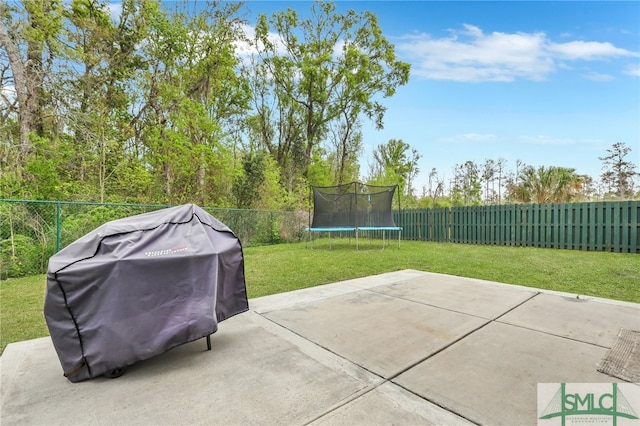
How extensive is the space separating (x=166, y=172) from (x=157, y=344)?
8.73 meters

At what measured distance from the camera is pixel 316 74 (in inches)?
650

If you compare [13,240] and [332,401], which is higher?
[13,240]

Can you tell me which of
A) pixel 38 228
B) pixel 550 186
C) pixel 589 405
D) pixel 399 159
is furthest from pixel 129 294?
pixel 399 159

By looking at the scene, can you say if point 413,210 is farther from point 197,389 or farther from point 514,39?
point 197,389

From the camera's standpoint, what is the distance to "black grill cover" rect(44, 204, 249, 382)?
1.55 metres

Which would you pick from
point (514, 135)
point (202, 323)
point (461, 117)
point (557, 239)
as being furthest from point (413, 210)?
point (202, 323)

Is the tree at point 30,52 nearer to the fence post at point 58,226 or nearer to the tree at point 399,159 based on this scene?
the fence post at point 58,226

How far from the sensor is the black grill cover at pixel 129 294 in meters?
1.55

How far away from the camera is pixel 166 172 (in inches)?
363

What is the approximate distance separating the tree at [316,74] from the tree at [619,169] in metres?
10.7

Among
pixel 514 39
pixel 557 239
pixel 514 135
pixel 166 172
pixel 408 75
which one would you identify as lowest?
pixel 557 239

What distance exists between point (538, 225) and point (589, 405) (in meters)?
7.98

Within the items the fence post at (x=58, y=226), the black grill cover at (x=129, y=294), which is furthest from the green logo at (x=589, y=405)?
the fence post at (x=58, y=226)

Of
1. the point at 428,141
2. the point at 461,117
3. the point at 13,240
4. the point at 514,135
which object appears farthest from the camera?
the point at 428,141
